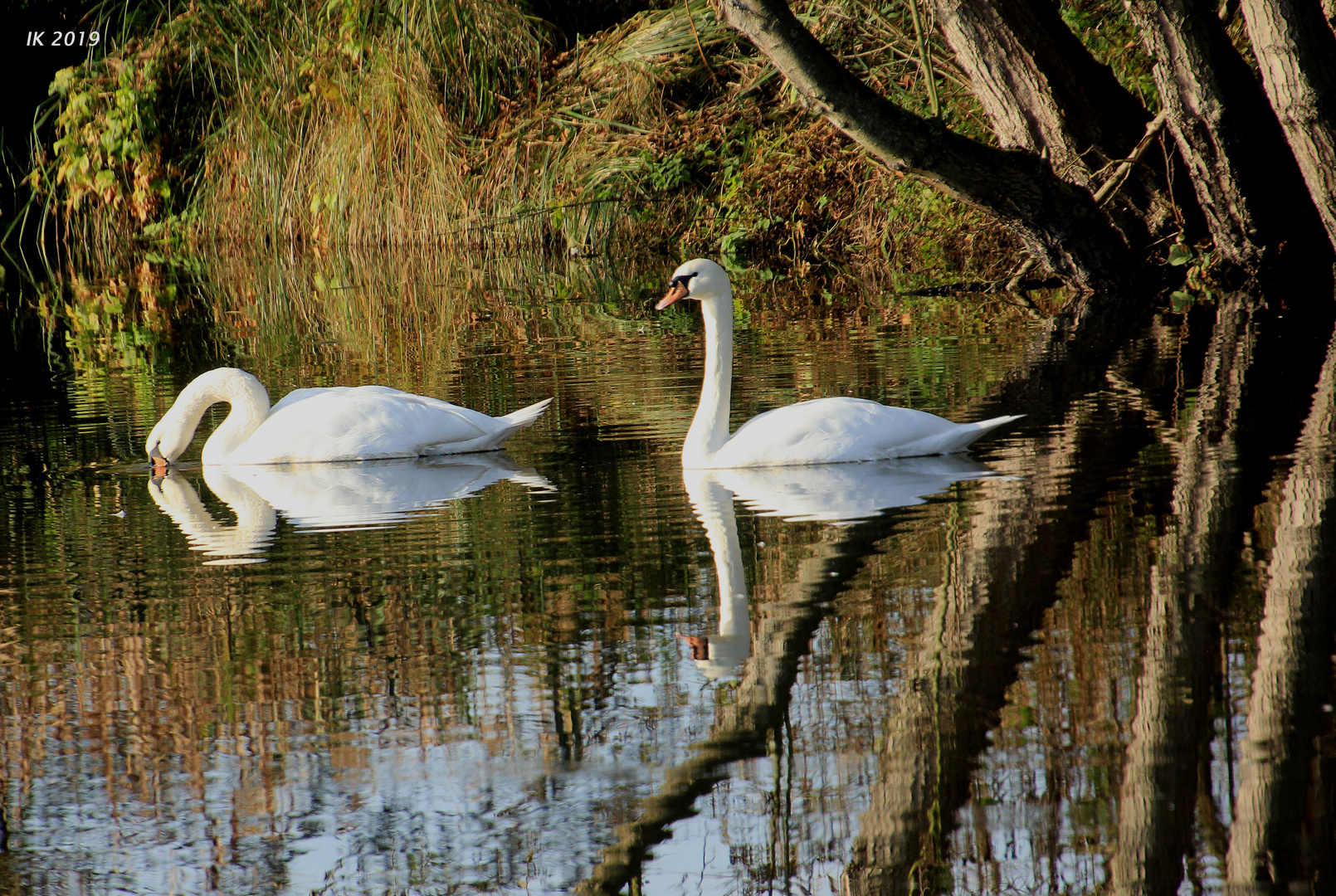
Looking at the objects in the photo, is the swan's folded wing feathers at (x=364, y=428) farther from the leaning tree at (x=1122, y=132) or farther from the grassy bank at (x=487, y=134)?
the grassy bank at (x=487, y=134)

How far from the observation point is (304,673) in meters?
3.58

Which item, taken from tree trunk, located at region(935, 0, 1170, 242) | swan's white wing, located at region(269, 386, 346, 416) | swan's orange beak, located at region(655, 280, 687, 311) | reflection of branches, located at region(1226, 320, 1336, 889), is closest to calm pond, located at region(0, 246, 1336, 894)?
reflection of branches, located at region(1226, 320, 1336, 889)

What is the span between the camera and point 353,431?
6605 mm

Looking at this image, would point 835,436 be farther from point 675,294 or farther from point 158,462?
point 158,462

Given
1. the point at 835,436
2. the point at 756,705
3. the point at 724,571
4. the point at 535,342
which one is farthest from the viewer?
the point at 535,342

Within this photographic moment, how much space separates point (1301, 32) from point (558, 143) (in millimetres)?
11070

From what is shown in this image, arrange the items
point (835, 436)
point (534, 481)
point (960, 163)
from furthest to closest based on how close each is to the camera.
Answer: point (960, 163) < point (534, 481) < point (835, 436)

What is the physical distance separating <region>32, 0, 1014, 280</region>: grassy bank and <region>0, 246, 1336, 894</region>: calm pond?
10.0 meters

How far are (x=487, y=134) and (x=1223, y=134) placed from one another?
11.5m

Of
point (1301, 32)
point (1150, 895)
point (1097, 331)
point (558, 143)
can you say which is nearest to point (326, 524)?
point (1150, 895)

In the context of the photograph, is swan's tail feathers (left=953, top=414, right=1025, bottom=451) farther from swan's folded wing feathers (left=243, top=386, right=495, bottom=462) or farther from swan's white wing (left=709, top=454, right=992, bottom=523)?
swan's folded wing feathers (left=243, top=386, right=495, bottom=462)

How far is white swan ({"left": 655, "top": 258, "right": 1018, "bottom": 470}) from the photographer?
230 inches

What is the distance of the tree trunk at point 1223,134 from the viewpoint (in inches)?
385

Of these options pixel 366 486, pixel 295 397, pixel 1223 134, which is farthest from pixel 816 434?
pixel 1223 134
